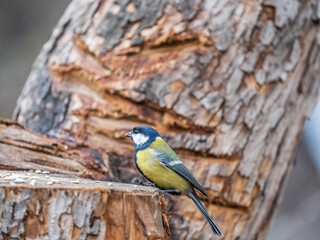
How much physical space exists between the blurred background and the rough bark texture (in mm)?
3988

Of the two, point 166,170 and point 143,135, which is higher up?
point 143,135

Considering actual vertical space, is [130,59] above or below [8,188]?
above

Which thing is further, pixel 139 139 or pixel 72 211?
pixel 139 139

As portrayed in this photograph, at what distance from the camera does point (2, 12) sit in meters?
5.78

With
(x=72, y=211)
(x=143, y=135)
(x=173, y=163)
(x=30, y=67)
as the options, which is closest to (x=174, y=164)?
(x=173, y=163)

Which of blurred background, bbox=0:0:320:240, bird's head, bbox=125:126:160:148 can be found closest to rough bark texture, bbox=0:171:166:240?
bird's head, bbox=125:126:160:148

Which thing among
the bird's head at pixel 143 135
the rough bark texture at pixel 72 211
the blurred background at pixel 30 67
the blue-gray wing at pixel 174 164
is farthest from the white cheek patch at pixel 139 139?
the blurred background at pixel 30 67

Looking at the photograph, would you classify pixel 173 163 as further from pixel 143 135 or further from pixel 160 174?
pixel 143 135

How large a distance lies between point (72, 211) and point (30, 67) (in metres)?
4.43

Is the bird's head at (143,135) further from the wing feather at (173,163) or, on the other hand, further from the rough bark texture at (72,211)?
the rough bark texture at (72,211)

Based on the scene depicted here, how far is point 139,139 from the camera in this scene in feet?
8.00

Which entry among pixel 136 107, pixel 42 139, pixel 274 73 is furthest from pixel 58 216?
pixel 274 73

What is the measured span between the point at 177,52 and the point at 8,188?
1471 mm

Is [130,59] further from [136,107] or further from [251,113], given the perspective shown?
[251,113]
